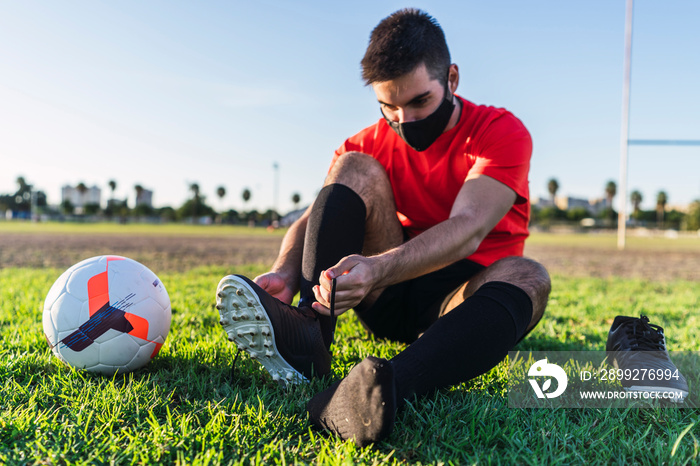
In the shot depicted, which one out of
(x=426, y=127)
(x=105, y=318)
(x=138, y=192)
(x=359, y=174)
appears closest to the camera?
(x=105, y=318)

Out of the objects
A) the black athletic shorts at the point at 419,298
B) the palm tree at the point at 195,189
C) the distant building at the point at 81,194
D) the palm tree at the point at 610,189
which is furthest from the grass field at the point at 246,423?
the distant building at the point at 81,194

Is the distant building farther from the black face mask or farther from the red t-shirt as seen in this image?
the black face mask

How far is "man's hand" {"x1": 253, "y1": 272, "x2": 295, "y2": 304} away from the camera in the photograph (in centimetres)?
223

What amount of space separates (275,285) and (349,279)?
0.72 m

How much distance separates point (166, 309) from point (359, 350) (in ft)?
3.44

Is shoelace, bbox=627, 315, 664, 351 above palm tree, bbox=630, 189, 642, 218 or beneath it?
beneath

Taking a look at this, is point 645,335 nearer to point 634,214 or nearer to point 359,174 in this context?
point 359,174

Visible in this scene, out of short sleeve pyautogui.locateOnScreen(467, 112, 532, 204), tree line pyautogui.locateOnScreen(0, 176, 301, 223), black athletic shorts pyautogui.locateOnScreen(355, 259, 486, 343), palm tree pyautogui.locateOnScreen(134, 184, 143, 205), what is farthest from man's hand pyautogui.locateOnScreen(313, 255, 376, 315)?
palm tree pyautogui.locateOnScreen(134, 184, 143, 205)

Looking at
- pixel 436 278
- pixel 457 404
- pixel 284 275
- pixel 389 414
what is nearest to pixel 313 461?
pixel 389 414

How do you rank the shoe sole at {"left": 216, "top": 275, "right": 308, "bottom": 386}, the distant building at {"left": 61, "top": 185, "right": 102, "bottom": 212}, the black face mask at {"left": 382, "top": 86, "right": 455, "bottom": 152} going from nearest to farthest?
the shoe sole at {"left": 216, "top": 275, "right": 308, "bottom": 386} → the black face mask at {"left": 382, "top": 86, "right": 455, "bottom": 152} → the distant building at {"left": 61, "top": 185, "right": 102, "bottom": 212}

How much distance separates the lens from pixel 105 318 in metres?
2.17

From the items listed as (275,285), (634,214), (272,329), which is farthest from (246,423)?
(634,214)

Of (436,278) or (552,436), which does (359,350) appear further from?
(552,436)

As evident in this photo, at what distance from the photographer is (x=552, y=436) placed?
161cm
